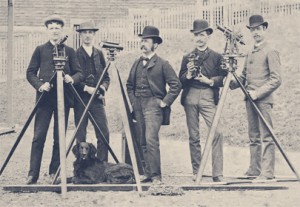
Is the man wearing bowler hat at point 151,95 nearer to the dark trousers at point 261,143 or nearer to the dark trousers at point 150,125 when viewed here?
the dark trousers at point 150,125

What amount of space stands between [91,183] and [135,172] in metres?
0.86

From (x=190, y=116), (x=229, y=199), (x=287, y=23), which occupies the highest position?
(x=287, y=23)

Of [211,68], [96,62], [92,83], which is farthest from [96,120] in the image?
[211,68]

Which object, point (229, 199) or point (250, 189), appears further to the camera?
point (250, 189)

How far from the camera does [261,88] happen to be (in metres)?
10.1

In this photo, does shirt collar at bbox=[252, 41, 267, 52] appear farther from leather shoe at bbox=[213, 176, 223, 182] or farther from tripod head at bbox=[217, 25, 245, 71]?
leather shoe at bbox=[213, 176, 223, 182]

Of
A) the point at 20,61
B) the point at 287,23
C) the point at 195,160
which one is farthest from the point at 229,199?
the point at 20,61

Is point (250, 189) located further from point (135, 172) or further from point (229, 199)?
point (135, 172)

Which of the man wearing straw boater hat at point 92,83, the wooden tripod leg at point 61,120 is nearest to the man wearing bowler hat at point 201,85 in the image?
the man wearing straw boater hat at point 92,83

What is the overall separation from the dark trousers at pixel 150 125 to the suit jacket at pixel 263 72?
4.66 ft

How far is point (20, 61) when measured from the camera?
24.4m

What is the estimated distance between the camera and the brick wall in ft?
85.9

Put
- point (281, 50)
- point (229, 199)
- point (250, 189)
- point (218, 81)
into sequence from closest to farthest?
point (229, 199)
point (250, 189)
point (218, 81)
point (281, 50)

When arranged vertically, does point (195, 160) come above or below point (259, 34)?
below
